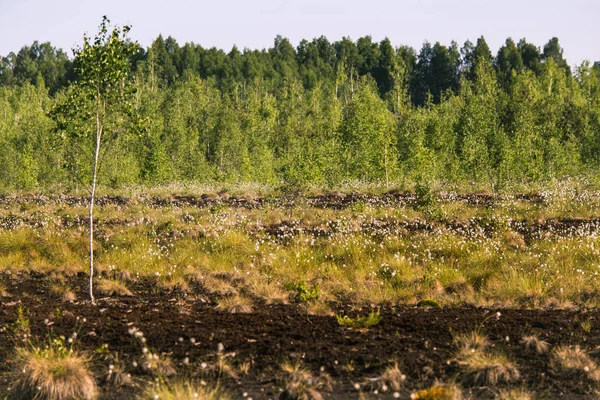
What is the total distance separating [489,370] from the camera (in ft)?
20.0

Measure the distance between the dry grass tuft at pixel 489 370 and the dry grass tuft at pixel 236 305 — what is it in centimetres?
389

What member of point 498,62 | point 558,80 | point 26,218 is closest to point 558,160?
point 26,218

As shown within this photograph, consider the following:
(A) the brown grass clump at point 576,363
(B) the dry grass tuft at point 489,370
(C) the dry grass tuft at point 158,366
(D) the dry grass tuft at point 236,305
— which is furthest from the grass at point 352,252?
(C) the dry grass tuft at point 158,366

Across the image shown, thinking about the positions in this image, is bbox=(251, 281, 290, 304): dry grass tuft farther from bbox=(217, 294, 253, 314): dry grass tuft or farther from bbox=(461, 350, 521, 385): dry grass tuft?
bbox=(461, 350, 521, 385): dry grass tuft

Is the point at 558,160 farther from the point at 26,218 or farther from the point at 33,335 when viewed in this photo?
the point at 33,335

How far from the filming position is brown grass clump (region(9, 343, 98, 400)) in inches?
230

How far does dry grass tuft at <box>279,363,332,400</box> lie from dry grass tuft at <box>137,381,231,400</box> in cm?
Result: 62

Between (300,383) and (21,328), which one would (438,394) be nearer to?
(300,383)

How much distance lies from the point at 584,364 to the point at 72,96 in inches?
358

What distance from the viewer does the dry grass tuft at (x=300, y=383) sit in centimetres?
568

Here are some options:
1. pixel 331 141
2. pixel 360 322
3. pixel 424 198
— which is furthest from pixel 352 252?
pixel 331 141

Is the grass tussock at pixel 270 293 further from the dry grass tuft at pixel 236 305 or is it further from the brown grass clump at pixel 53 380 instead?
the brown grass clump at pixel 53 380

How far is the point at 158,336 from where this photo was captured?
7.52 m

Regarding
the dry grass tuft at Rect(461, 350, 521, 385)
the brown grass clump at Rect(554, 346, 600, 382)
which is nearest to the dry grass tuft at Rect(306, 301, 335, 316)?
the dry grass tuft at Rect(461, 350, 521, 385)
